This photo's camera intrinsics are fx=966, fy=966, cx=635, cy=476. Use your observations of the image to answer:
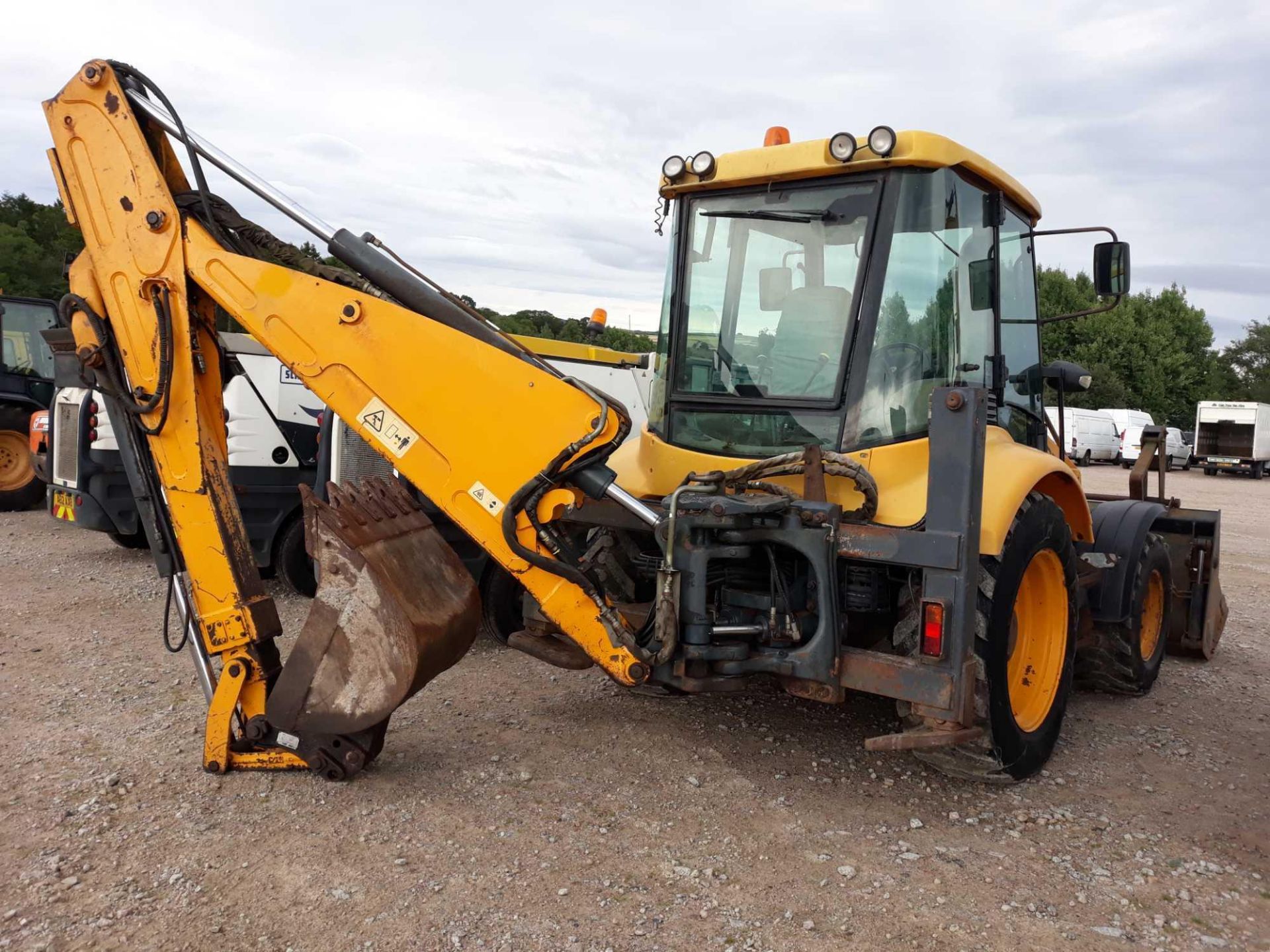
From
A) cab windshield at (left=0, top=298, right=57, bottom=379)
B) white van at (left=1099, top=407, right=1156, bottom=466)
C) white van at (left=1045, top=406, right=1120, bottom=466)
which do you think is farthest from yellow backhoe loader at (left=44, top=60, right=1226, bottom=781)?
white van at (left=1099, top=407, right=1156, bottom=466)

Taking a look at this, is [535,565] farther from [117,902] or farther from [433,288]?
[117,902]

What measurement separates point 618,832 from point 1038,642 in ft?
6.77

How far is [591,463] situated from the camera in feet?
11.1

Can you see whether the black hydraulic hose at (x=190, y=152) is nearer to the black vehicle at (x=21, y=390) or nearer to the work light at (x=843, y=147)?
the work light at (x=843, y=147)

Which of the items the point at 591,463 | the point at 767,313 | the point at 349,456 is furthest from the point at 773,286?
the point at 349,456

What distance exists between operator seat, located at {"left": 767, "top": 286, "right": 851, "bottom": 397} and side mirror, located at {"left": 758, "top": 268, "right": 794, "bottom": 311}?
1.2 inches

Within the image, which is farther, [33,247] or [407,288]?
[33,247]

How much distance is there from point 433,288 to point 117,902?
2233 millimetres

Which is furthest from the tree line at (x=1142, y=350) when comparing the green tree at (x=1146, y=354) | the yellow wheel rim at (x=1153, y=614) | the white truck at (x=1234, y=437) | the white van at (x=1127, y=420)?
the yellow wheel rim at (x=1153, y=614)

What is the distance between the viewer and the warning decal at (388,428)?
345cm

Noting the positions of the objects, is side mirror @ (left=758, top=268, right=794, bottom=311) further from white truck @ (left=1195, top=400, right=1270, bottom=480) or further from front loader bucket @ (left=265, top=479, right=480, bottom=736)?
white truck @ (left=1195, top=400, right=1270, bottom=480)

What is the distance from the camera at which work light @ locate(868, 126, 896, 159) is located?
11.8 feet

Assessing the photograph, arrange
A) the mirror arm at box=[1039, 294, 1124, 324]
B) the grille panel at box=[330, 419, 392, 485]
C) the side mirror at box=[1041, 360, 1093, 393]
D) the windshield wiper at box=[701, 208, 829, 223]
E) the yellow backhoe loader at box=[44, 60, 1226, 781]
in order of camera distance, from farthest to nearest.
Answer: the grille panel at box=[330, 419, 392, 485], the side mirror at box=[1041, 360, 1093, 393], the mirror arm at box=[1039, 294, 1124, 324], the windshield wiper at box=[701, 208, 829, 223], the yellow backhoe loader at box=[44, 60, 1226, 781]

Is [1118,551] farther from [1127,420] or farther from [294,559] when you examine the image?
[1127,420]
